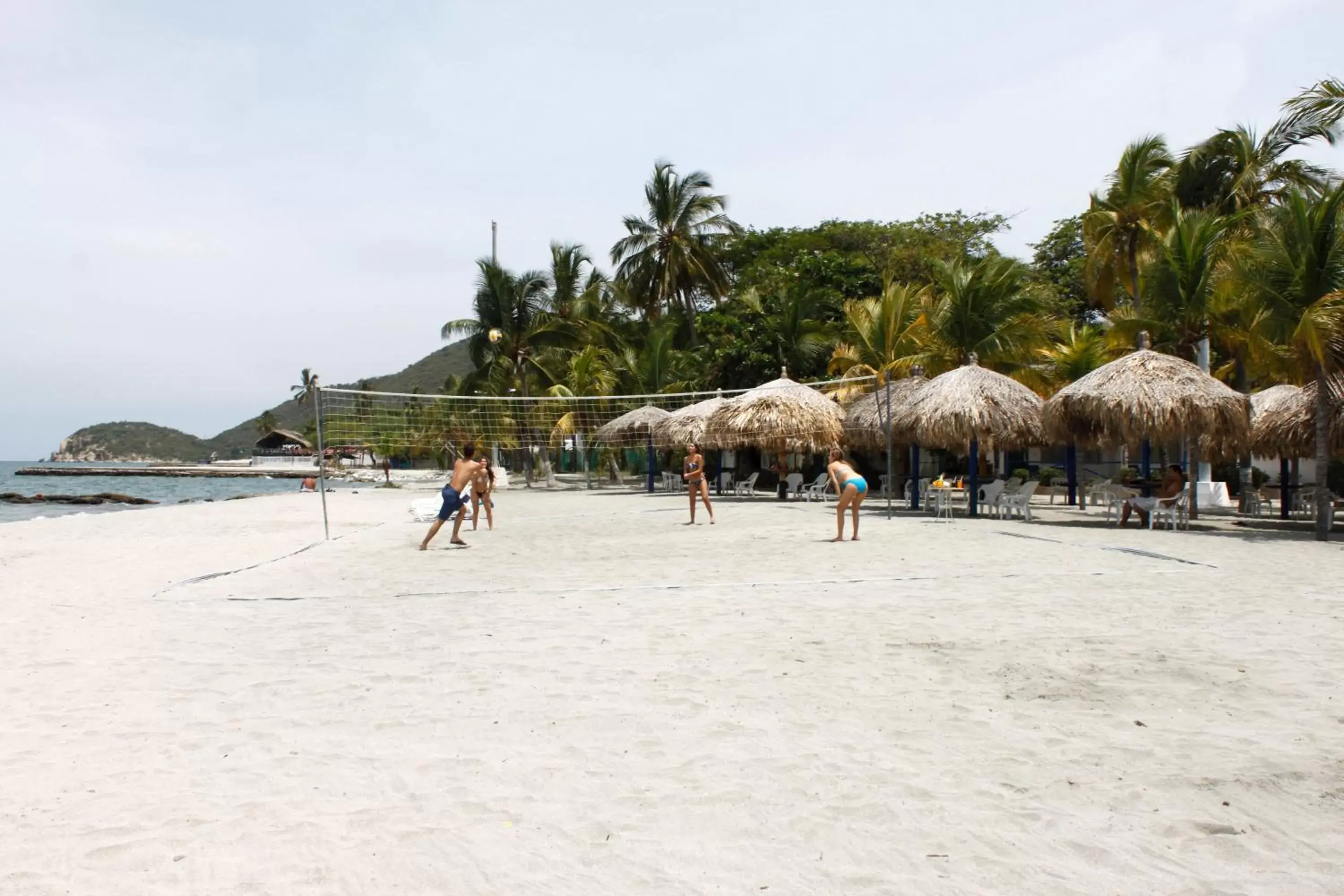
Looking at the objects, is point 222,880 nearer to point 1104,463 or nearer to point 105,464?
point 1104,463

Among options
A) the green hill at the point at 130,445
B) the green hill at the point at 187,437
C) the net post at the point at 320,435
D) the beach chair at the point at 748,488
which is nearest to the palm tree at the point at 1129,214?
the beach chair at the point at 748,488

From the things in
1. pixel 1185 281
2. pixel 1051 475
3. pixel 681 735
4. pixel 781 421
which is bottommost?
pixel 681 735

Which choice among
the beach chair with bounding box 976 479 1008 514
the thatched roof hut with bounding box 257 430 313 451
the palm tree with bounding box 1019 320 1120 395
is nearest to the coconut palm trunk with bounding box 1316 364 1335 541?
the beach chair with bounding box 976 479 1008 514

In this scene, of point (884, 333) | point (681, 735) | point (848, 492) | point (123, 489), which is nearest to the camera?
point (681, 735)

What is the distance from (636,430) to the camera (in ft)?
91.4

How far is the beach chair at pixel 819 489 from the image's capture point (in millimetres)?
21828

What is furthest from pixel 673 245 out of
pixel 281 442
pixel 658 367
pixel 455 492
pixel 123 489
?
pixel 281 442

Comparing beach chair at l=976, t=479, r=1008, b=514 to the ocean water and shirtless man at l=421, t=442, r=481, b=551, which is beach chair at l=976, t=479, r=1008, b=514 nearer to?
shirtless man at l=421, t=442, r=481, b=551

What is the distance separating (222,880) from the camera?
9.53 feet

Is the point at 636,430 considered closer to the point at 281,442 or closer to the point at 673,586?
the point at 673,586

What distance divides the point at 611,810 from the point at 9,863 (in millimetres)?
1884

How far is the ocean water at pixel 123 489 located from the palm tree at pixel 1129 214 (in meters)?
23.4

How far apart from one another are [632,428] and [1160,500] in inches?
613

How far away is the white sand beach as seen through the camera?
3.04 m
